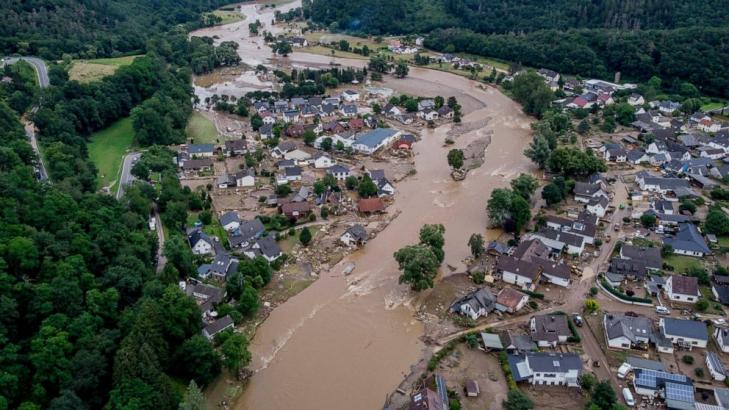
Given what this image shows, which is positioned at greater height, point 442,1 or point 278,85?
point 442,1

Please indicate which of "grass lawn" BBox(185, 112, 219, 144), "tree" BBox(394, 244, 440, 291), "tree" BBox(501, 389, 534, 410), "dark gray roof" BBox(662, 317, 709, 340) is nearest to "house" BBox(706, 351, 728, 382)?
"dark gray roof" BBox(662, 317, 709, 340)

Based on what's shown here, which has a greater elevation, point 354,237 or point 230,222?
point 230,222

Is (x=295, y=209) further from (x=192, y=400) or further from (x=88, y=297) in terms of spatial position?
(x=192, y=400)

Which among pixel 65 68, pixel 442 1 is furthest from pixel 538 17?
pixel 65 68

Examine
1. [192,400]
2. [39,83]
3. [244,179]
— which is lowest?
[244,179]

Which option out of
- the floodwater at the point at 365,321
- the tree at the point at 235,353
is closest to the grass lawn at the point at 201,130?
the floodwater at the point at 365,321

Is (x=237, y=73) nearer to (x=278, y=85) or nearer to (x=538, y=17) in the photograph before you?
(x=278, y=85)

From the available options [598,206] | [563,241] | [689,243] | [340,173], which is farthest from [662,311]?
[340,173]
